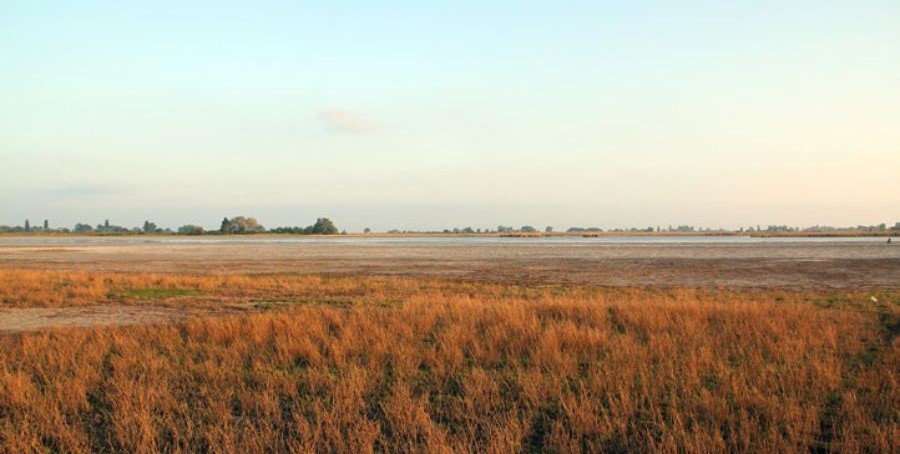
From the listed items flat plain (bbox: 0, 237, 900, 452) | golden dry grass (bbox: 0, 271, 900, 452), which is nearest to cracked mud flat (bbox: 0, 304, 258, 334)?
flat plain (bbox: 0, 237, 900, 452)

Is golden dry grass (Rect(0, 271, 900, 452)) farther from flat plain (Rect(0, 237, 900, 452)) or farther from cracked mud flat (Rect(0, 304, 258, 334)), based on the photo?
cracked mud flat (Rect(0, 304, 258, 334))

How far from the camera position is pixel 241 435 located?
7.44m

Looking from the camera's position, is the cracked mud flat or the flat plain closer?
the flat plain

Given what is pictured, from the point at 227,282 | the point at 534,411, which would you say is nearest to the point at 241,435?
the point at 534,411

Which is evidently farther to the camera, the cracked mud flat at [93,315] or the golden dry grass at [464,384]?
the cracked mud flat at [93,315]

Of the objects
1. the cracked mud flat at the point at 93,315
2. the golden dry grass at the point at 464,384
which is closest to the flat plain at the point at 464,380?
the golden dry grass at the point at 464,384

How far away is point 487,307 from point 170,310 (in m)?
10.7

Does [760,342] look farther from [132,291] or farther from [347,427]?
[132,291]

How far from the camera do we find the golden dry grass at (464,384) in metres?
7.14

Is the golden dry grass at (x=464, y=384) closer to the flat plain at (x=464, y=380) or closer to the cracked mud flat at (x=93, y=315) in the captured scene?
the flat plain at (x=464, y=380)

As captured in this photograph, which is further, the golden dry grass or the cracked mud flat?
the cracked mud flat

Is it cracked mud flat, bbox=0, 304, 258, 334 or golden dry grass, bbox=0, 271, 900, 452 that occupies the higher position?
golden dry grass, bbox=0, 271, 900, 452

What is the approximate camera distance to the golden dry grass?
714cm

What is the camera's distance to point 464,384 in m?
9.20
